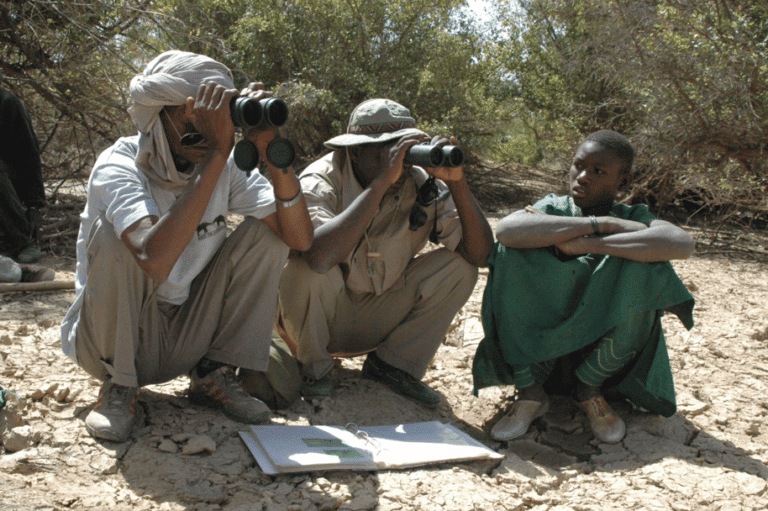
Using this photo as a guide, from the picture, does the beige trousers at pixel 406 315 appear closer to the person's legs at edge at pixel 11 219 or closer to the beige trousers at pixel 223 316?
the beige trousers at pixel 223 316

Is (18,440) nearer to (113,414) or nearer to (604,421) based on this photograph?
(113,414)

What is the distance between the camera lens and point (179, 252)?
6.43 ft

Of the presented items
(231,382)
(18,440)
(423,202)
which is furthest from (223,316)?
(423,202)

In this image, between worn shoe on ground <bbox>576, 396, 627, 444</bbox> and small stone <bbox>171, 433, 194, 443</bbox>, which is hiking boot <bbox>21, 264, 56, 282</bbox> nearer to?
small stone <bbox>171, 433, 194, 443</bbox>

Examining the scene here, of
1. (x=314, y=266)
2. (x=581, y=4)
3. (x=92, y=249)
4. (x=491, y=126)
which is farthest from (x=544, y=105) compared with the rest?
(x=92, y=249)

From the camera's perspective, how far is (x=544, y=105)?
25.2ft

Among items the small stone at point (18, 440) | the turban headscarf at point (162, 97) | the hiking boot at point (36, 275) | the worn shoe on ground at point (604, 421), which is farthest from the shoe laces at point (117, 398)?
the hiking boot at point (36, 275)

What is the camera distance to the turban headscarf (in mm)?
2059

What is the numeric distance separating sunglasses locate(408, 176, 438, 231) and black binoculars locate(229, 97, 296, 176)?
2.18 ft

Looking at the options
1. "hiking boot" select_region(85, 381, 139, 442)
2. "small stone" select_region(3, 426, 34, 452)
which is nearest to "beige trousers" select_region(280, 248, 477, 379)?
"hiking boot" select_region(85, 381, 139, 442)

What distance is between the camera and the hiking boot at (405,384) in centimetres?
266

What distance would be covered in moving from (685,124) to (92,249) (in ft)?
15.9

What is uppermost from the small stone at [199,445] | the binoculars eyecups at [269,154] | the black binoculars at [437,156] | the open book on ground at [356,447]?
the black binoculars at [437,156]

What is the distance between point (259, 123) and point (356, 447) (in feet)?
3.48
